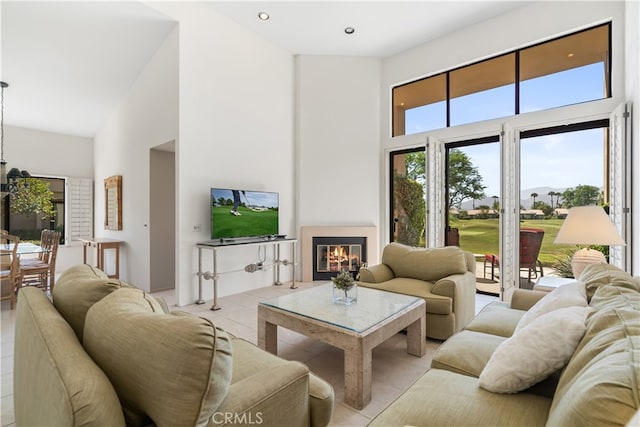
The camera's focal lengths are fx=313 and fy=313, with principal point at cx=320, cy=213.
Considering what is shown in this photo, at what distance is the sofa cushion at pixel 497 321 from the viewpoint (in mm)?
1953

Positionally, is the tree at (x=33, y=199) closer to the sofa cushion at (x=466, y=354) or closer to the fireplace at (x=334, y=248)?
the fireplace at (x=334, y=248)

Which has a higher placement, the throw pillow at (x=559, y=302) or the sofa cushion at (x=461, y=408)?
the throw pillow at (x=559, y=302)

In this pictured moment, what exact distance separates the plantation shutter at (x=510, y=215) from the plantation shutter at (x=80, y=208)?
800 cm

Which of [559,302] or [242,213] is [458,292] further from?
[242,213]

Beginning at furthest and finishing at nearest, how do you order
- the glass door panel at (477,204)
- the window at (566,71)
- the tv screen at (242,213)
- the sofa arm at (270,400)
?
the glass door panel at (477,204), the tv screen at (242,213), the window at (566,71), the sofa arm at (270,400)

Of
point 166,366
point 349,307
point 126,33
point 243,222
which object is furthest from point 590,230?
point 126,33

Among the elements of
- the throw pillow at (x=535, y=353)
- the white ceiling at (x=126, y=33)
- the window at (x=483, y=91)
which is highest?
the white ceiling at (x=126, y=33)

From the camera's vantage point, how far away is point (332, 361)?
2506 millimetres

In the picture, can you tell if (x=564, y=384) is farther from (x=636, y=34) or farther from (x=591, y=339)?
(x=636, y=34)

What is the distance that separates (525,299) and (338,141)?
392 cm

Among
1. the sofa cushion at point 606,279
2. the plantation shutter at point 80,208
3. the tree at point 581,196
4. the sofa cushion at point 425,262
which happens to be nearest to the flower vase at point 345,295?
the sofa cushion at point 425,262

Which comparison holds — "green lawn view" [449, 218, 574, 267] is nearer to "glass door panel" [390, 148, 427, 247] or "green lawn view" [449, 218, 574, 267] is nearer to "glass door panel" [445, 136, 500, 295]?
"glass door panel" [445, 136, 500, 295]

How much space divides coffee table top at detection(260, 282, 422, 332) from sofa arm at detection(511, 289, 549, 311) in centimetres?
73

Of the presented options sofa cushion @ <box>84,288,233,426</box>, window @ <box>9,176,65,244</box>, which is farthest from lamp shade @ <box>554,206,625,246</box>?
window @ <box>9,176,65,244</box>
